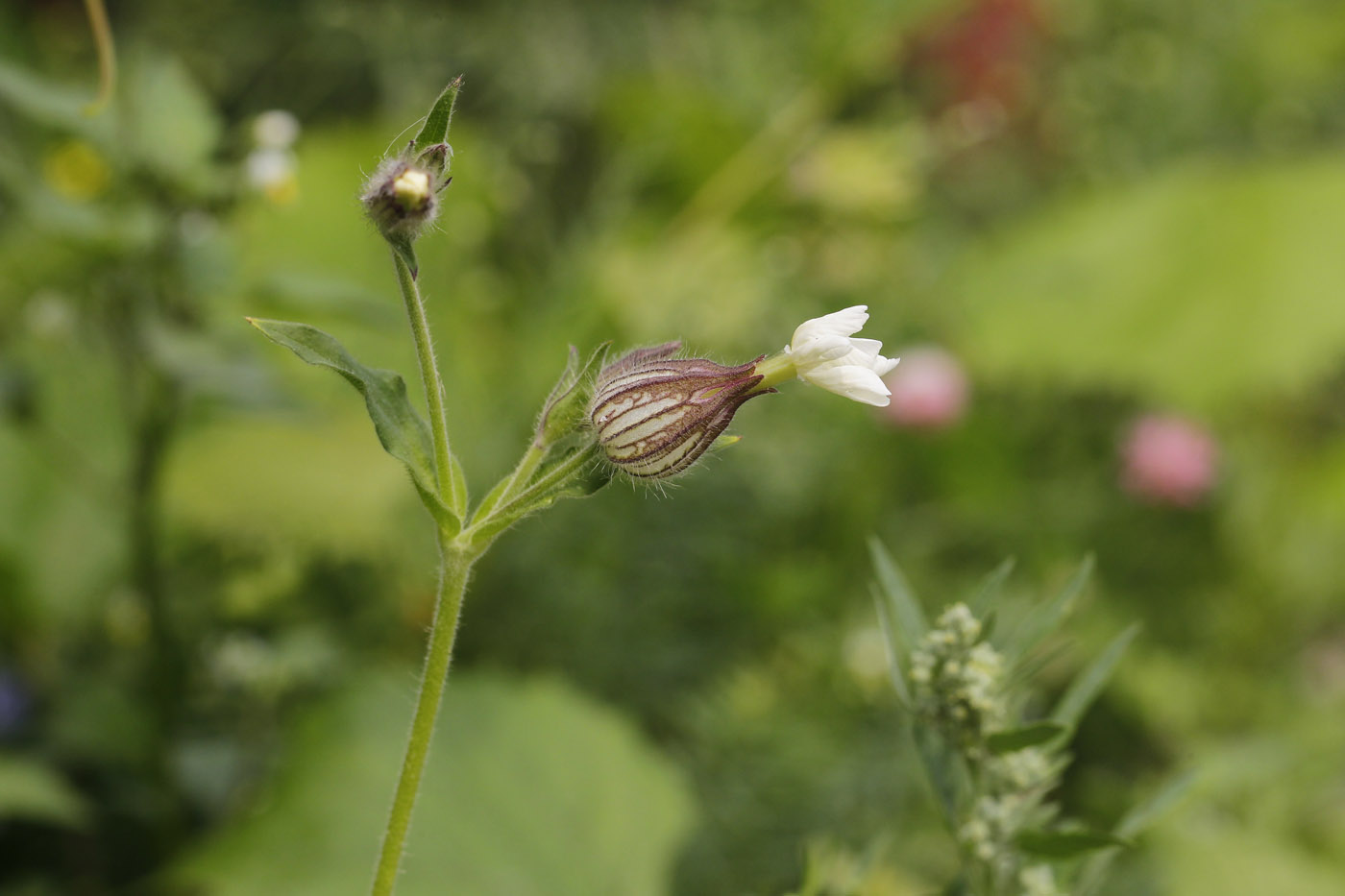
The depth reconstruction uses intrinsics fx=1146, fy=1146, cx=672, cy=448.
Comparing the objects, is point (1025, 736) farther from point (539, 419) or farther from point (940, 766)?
point (539, 419)

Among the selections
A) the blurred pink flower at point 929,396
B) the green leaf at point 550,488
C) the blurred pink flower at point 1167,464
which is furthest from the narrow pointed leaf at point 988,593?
the blurred pink flower at point 1167,464

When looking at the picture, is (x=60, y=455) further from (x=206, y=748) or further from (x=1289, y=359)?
(x=1289, y=359)

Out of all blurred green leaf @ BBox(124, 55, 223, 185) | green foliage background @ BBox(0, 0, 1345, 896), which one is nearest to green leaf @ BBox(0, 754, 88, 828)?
green foliage background @ BBox(0, 0, 1345, 896)

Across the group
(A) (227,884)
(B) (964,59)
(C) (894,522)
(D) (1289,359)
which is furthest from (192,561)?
(B) (964,59)

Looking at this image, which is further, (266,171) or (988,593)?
(266,171)

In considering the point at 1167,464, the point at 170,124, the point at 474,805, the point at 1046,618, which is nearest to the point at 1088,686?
→ the point at 1046,618

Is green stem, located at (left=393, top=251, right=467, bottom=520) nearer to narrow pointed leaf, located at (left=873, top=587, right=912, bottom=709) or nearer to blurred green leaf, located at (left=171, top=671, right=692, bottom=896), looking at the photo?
narrow pointed leaf, located at (left=873, top=587, right=912, bottom=709)

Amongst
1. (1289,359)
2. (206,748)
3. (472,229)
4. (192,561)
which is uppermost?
(472,229)
